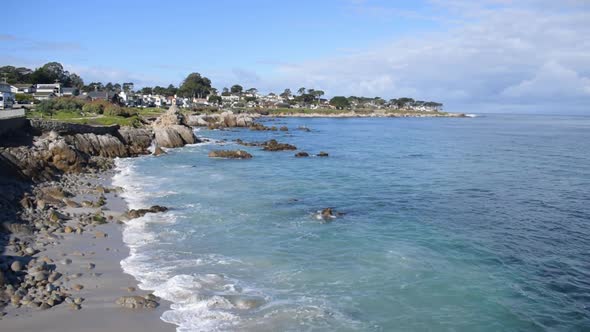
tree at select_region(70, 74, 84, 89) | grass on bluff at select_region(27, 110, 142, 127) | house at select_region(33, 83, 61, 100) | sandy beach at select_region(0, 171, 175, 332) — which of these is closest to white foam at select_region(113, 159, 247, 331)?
sandy beach at select_region(0, 171, 175, 332)

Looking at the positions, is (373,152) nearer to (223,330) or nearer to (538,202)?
(538,202)

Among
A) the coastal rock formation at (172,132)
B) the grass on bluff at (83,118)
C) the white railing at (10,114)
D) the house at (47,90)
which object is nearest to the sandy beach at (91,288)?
the white railing at (10,114)

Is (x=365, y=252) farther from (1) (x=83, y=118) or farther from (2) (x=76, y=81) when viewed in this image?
(2) (x=76, y=81)

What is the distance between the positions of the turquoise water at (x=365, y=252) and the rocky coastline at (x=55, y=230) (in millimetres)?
1043

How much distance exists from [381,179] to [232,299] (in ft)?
78.8

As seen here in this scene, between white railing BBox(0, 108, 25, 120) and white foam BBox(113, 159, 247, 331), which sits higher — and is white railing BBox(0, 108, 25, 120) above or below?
above

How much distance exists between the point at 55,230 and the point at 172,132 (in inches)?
1577

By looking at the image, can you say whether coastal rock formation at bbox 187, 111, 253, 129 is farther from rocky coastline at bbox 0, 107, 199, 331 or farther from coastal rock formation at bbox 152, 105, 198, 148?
rocky coastline at bbox 0, 107, 199, 331

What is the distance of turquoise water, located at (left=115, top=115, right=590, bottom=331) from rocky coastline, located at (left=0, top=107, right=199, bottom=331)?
3.42 ft

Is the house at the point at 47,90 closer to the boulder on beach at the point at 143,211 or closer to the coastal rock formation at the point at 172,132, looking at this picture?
the coastal rock formation at the point at 172,132

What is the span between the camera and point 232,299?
13.0 meters

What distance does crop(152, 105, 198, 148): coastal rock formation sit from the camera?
55.7m

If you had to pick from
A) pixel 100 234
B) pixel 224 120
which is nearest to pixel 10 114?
pixel 100 234

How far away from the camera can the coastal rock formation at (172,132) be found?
183 feet
